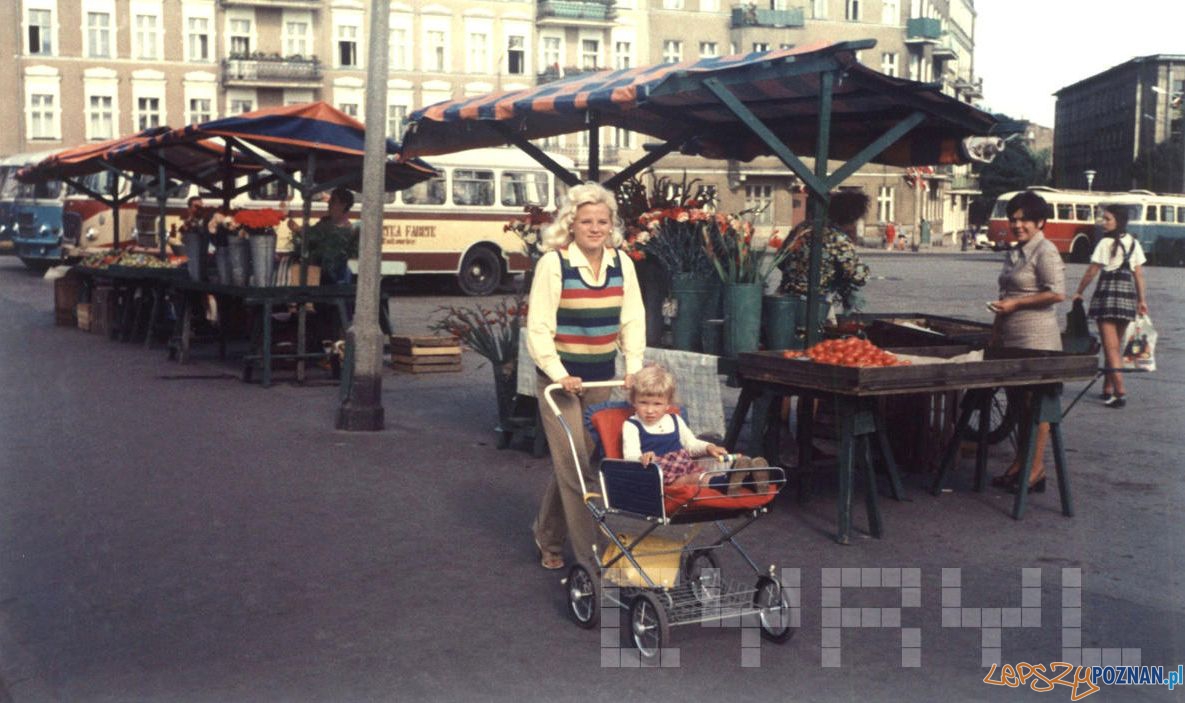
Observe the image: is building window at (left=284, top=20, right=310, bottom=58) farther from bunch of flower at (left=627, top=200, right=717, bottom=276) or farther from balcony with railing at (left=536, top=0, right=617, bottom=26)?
bunch of flower at (left=627, top=200, right=717, bottom=276)

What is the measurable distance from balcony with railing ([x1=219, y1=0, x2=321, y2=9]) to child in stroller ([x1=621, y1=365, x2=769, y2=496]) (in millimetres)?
54801

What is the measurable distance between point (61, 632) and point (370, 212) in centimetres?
590

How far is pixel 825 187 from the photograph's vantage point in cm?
832

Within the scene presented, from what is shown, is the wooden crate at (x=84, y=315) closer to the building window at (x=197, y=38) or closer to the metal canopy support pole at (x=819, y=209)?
the metal canopy support pole at (x=819, y=209)

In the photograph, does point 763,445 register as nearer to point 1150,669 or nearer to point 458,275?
point 1150,669

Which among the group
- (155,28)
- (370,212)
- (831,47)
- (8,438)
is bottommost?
(8,438)

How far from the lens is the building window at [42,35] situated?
177ft

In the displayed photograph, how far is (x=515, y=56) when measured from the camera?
5312 cm

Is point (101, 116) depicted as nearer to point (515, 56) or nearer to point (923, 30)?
point (515, 56)

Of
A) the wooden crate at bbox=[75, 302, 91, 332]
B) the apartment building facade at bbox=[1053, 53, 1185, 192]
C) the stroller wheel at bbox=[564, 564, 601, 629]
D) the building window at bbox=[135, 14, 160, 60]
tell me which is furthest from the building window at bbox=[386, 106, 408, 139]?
the stroller wheel at bbox=[564, 564, 601, 629]

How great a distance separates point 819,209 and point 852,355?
1578 mm

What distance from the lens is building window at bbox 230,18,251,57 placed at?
5725 centimetres

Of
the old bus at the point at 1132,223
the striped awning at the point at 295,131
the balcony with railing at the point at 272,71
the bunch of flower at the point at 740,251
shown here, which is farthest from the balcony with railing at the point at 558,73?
the old bus at the point at 1132,223

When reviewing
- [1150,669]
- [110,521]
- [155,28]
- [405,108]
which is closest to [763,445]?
[1150,669]
